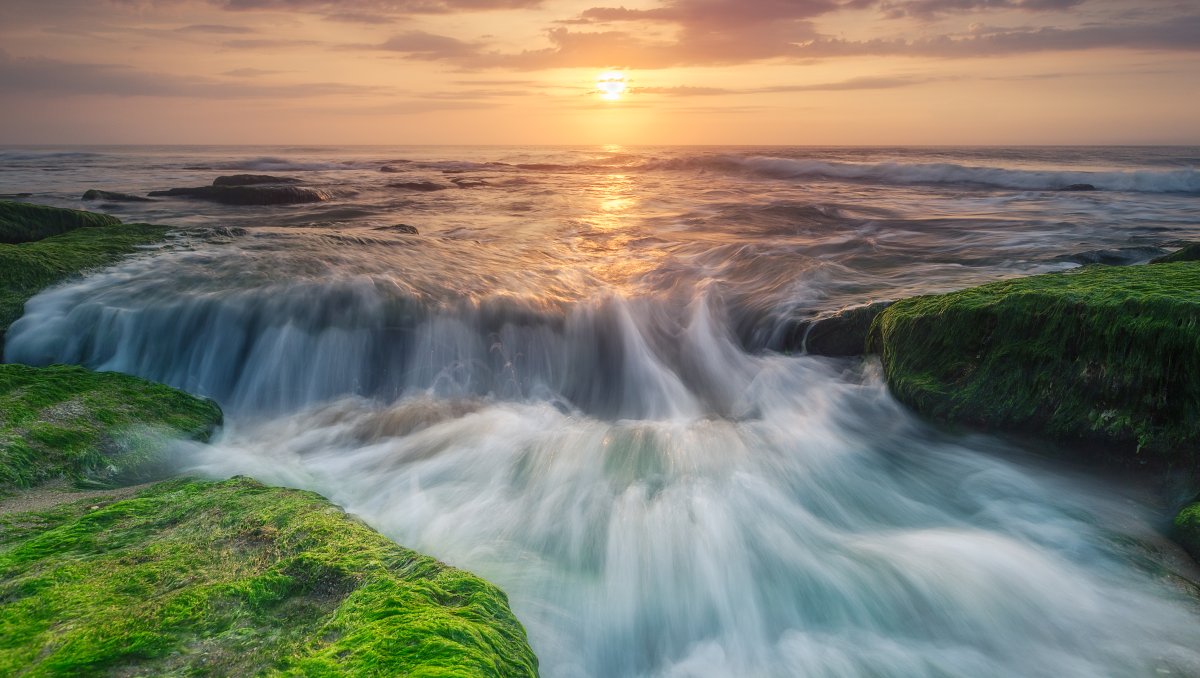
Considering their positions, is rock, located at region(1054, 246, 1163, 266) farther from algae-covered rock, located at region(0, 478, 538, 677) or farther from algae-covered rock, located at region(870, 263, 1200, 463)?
algae-covered rock, located at region(0, 478, 538, 677)

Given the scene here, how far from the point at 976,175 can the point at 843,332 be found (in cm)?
2950

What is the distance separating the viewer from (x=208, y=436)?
16.6ft

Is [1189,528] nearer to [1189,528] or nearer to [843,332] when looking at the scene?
[1189,528]

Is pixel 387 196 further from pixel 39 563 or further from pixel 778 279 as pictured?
pixel 39 563

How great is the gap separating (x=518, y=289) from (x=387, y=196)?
15.0 m

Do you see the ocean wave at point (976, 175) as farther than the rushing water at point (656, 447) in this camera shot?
Yes

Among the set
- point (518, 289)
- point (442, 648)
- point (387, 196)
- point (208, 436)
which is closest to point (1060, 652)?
point (442, 648)

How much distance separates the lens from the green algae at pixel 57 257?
682cm

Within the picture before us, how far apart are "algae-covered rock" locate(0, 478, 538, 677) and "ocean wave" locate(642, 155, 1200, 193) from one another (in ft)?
101

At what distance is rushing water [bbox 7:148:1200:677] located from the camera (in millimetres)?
3559

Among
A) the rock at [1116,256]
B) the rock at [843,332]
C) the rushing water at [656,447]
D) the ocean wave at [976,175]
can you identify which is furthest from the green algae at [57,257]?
the ocean wave at [976,175]

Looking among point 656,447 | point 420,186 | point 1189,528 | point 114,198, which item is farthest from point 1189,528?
point 420,186

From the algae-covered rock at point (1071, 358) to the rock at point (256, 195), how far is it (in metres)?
17.2

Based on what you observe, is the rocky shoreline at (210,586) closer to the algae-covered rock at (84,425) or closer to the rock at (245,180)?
the algae-covered rock at (84,425)
